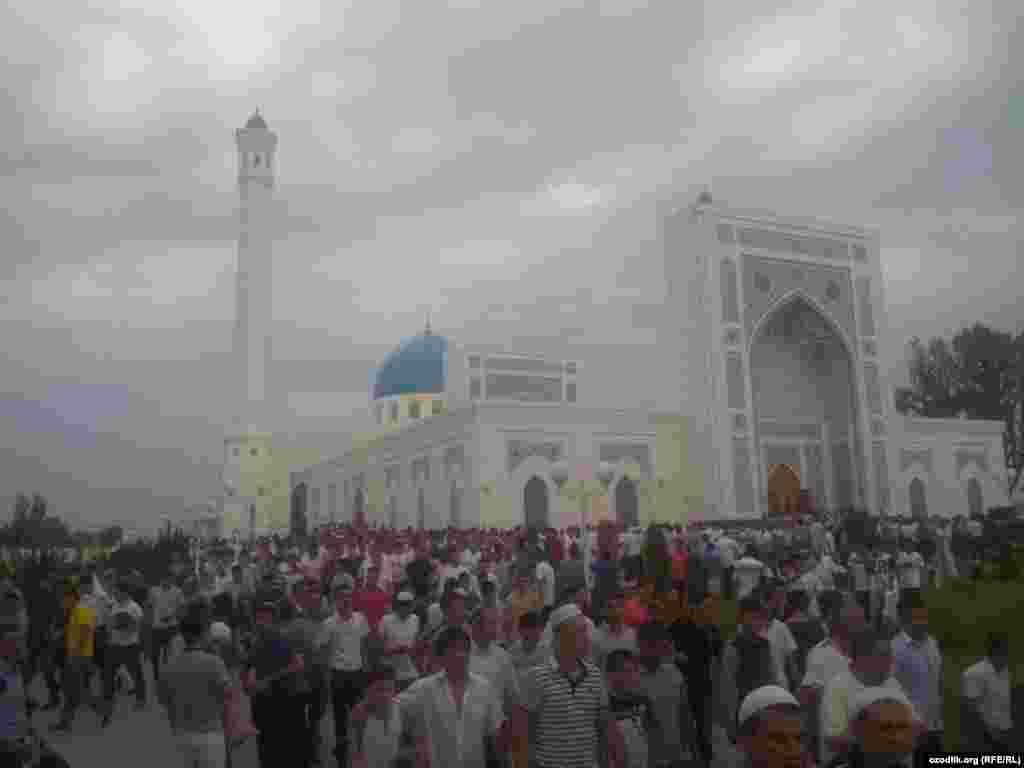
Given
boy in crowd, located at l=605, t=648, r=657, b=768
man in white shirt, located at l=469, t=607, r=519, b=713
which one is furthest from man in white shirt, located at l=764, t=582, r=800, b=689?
man in white shirt, located at l=469, t=607, r=519, b=713

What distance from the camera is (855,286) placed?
3272 centimetres

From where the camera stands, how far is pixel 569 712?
13.3 ft

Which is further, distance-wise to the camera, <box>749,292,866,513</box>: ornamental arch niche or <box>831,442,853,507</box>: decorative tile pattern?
<box>831,442,853,507</box>: decorative tile pattern

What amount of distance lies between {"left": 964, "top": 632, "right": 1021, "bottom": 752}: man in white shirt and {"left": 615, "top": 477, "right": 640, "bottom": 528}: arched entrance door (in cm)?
2320

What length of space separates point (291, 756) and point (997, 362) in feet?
141

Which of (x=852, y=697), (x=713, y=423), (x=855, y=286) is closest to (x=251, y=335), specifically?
(x=713, y=423)

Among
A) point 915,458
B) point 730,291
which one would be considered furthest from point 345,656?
point 915,458

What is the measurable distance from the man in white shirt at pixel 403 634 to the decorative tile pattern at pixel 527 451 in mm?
20111

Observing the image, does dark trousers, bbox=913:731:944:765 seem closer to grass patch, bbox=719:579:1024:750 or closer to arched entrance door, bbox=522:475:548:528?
grass patch, bbox=719:579:1024:750

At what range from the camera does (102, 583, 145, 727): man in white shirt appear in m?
9.12

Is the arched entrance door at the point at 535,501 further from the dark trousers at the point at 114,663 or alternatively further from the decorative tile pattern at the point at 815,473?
the dark trousers at the point at 114,663

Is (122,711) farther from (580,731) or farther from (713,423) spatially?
(713,423)

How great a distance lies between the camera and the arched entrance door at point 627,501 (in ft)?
93.2

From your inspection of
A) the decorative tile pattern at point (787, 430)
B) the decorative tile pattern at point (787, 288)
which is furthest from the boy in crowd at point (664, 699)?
the decorative tile pattern at point (787, 430)
